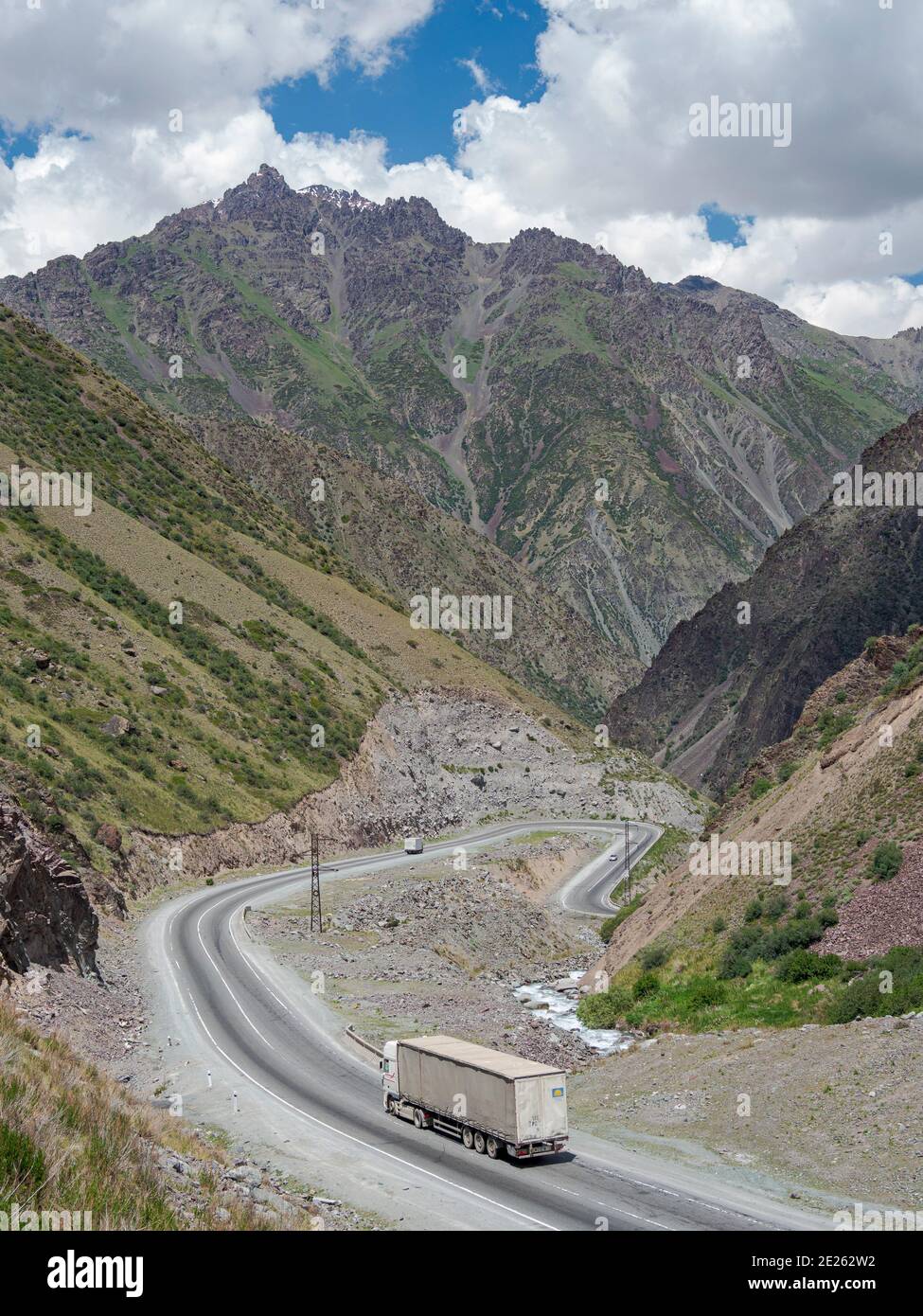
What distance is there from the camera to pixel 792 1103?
20359mm

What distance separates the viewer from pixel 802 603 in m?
154

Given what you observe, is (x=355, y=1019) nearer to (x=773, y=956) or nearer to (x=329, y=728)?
(x=773, y=956)

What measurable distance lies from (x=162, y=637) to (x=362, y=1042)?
50.2 m

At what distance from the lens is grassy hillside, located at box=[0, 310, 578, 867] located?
54.0 meters

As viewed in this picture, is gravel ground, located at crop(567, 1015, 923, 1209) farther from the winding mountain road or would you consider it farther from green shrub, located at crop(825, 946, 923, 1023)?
the winding mountain road

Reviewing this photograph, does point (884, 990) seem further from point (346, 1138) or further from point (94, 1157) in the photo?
point (94, 1157)

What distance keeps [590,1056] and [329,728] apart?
50.9m

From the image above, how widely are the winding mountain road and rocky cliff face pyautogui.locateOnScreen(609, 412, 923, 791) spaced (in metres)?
78.2

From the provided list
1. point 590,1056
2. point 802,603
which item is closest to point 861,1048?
point 590,1056

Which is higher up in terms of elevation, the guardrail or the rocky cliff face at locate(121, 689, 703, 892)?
the rocky cliff face at locate(121, 689, 703, 892)

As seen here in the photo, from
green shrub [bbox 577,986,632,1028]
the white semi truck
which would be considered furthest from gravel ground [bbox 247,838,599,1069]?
the white semi truck

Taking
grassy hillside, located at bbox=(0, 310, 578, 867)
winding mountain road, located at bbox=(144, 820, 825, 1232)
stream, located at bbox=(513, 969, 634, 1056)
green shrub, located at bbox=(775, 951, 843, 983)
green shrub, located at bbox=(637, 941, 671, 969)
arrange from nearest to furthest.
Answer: winding mountain road, located at bbox=(144, 820, 825, 1232) → green shrub, located at bbox=(775, 951, 843, 983) → stream, located at bbox=(513, 969, 634, 1056) → green shrub, located at bbox=(637, 941, 671, 969) → grassy hillside, located at bbox=(0, 310, 578, 867)

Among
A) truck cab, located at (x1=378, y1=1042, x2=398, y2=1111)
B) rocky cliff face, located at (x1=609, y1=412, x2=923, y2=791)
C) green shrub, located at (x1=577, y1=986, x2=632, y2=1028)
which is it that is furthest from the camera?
rocky cliff face, located at (x1=609, y1=412, x2=923, y2=791)

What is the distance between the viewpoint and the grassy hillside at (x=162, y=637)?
54000mm
